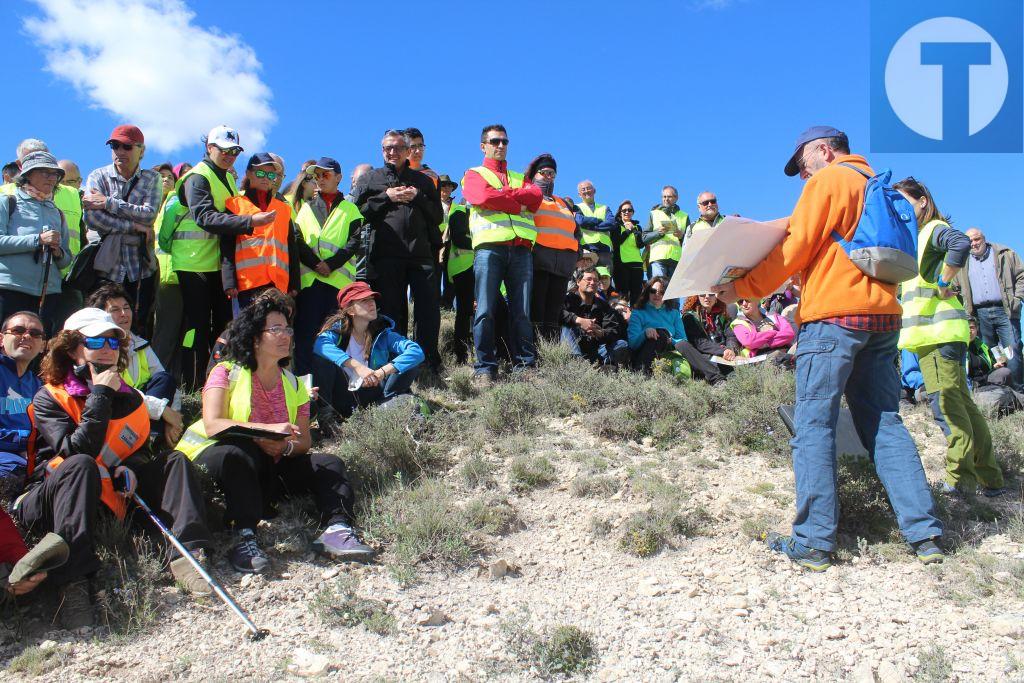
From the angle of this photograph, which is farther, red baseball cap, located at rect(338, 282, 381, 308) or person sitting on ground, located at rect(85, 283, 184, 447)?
red baseball cap, located at rect(338, 282, 381, 308)

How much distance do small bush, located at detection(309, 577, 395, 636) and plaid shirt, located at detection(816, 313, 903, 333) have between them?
2.76 m

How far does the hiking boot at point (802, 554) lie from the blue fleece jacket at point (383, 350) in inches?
121

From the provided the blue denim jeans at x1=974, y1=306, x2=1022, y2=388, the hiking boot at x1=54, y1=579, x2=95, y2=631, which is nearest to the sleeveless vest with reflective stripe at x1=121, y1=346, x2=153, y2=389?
the hiking boot at x1=54, y1=579, x2=95, y2=631

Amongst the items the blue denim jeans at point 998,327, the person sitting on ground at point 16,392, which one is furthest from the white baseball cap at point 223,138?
the blue denim jeans at point 998,327

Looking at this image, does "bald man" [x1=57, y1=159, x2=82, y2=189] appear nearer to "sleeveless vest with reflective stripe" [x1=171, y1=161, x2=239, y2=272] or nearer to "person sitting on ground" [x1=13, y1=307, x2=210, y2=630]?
"sleeveless vest with reflective stripe" [x1=171, y1=161, x2=239, y2=272]

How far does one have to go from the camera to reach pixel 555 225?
7.55 metres

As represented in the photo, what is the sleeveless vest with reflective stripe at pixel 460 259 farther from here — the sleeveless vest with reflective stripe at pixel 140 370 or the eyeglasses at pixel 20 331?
the eyeglasses at pixel 20 331

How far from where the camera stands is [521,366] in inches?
278

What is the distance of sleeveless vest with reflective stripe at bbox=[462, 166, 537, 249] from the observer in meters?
6.88

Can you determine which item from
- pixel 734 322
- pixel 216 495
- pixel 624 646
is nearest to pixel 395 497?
pixel 216 495

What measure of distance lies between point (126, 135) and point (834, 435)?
584 cm

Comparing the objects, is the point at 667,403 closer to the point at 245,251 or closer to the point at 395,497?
the point at 395,497

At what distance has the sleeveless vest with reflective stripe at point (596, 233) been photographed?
Answer: 10.3 meters

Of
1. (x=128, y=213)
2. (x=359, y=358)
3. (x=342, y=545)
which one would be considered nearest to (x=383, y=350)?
(x=359, y=358)
